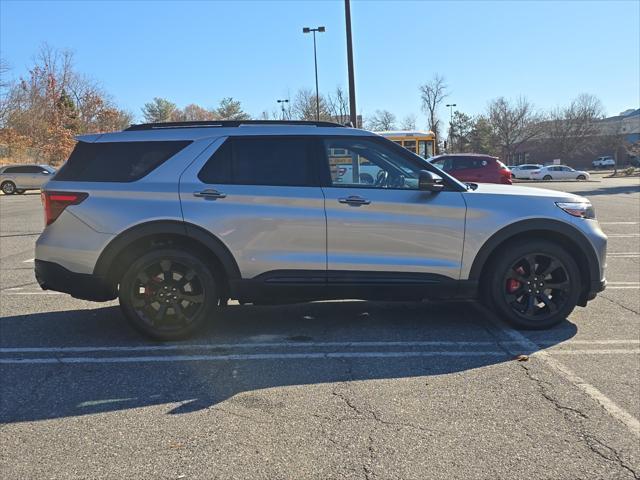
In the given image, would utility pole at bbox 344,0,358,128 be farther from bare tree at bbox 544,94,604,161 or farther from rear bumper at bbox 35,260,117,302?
bare tree at bbox 544,94,604,161

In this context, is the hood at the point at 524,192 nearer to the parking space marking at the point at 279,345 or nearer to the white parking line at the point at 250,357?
the parking space marking at the point at 279,345

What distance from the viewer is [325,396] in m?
3.72

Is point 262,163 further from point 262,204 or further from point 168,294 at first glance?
point 168,294

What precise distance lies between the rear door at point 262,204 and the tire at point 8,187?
108ft

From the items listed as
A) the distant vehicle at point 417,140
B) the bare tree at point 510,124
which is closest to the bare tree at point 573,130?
the bare tree at point 510,124

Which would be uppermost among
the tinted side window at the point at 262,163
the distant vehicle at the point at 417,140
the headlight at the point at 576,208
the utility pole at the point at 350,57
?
the utility pole at the point at 350,57

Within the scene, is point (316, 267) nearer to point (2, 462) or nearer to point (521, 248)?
point (521, 248)

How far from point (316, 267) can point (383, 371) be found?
1112 millimetres

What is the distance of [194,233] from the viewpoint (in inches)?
185

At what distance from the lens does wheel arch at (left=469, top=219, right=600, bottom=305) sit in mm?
4852

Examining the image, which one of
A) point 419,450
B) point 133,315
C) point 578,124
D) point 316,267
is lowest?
point 419,450

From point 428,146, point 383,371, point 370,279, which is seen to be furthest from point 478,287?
point 428,146

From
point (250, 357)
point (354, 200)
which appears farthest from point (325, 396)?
point (354, 200)

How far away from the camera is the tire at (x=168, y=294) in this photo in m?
4.71
